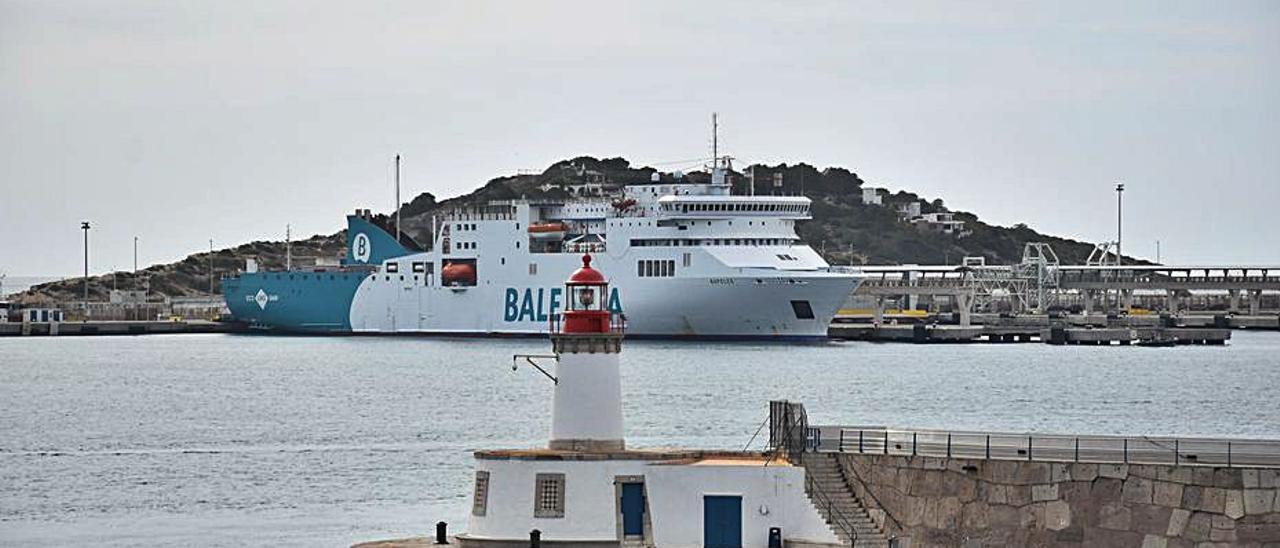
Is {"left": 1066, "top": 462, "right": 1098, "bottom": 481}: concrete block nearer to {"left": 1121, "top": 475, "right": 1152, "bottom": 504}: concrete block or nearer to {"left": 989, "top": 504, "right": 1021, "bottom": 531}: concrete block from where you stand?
{"left": 1121, "top": 475, "right": 1152, "bottom": 504}: concrete block

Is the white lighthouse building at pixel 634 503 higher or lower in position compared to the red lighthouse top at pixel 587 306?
lower

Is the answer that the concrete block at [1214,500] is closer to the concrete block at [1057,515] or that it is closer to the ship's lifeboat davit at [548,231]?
the concrete block at [1057,515]

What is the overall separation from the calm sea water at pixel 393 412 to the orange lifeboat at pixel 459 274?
7.60 m

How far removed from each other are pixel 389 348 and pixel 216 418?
5401 centimetres

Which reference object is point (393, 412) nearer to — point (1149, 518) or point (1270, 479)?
point (1149, 518)

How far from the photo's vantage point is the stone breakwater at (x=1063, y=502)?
25297 mm

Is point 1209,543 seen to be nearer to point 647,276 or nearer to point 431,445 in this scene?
point 431,445

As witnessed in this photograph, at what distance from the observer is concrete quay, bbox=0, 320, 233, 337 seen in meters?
157

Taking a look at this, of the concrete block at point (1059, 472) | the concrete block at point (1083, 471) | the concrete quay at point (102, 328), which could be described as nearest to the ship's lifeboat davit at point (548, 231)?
the concrete quay at point (102, 328)

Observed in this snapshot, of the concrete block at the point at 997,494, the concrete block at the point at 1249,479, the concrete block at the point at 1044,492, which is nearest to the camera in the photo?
the concrete block at the point at 1249,479

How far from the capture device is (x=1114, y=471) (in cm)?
2591

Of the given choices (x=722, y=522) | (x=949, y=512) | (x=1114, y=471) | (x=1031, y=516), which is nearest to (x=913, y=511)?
(x=949, y=512)

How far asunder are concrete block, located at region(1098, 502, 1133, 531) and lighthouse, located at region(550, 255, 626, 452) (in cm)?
507

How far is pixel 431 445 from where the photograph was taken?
54.8 meters
